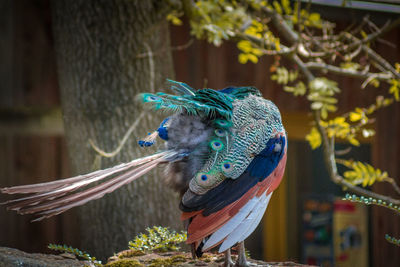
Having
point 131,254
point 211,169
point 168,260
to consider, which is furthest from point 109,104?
point 211,169

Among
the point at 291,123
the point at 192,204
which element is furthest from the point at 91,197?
the point at 291,123

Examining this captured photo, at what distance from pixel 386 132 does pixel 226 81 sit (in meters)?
2.12

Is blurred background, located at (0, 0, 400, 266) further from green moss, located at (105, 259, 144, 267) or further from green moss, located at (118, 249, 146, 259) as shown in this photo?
green moss, located at (105, 259, 144, 267)

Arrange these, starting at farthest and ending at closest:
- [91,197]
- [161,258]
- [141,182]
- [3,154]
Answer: [3,154]
[141,182]
[161,258]
[91,197]

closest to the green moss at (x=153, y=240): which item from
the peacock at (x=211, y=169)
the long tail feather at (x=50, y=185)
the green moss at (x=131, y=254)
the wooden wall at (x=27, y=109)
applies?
the green moss at (x=131, y=254)

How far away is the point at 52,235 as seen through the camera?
4004 millimetres

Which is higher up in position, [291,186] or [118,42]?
[118,42]

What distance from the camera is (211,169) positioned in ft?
6.18

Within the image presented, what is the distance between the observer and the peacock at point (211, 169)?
1807mm

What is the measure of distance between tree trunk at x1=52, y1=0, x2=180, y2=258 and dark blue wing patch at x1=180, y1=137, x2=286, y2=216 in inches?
45.0

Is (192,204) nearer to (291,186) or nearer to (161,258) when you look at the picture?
(161,258)

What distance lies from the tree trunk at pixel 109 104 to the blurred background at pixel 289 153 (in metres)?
0.19

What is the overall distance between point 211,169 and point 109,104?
1289 mm

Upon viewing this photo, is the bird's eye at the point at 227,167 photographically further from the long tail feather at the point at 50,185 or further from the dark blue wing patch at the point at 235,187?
the long tail feather at the point at 50,185
